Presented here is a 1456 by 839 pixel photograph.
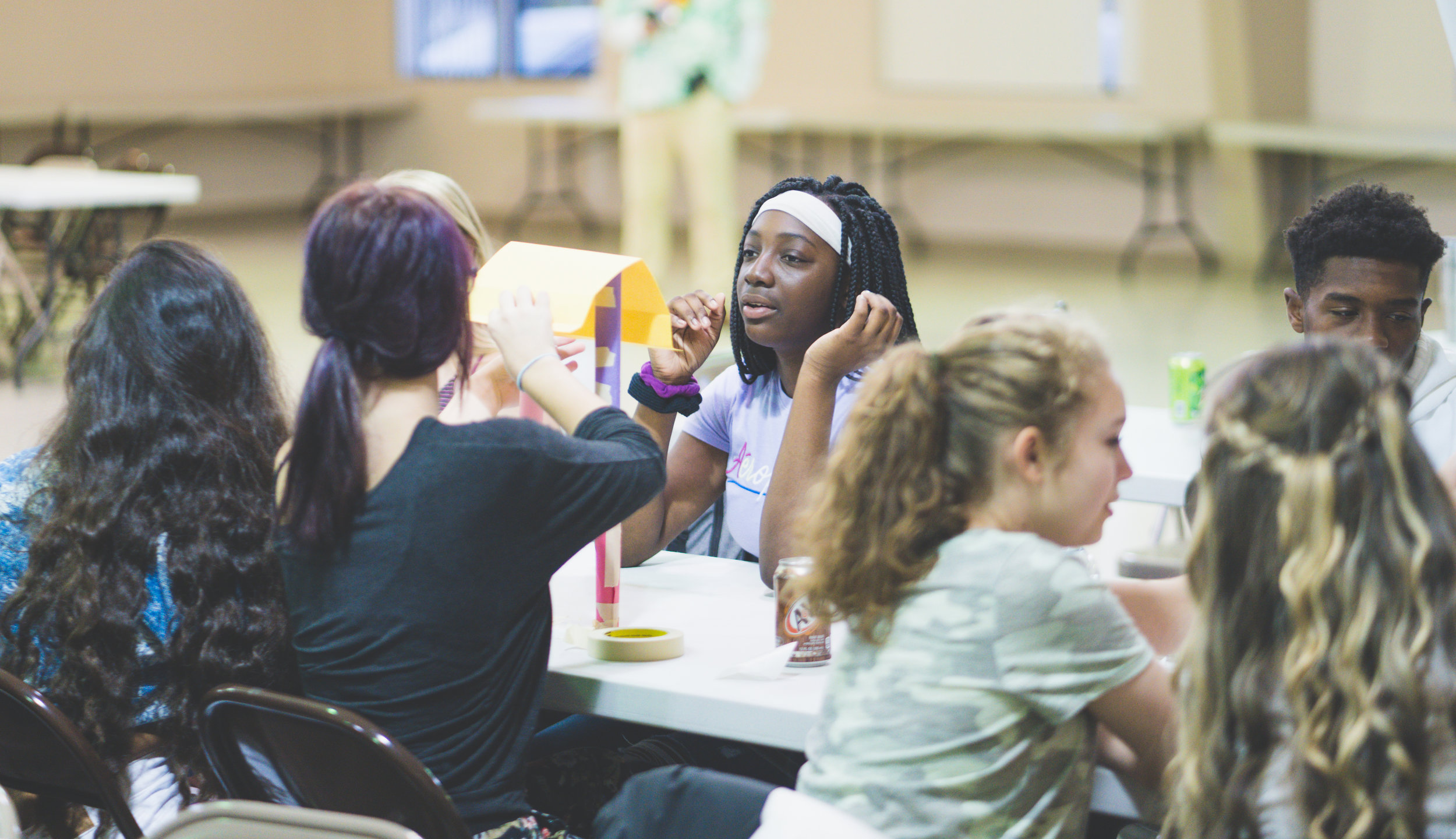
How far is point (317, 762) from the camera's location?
1.42 m

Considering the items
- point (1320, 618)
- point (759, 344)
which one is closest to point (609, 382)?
point (759, 344)

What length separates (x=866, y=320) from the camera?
76.5 inches

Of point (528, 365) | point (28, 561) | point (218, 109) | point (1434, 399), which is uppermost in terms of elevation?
point (218, 109)

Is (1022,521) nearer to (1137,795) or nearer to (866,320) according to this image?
(1137,795)

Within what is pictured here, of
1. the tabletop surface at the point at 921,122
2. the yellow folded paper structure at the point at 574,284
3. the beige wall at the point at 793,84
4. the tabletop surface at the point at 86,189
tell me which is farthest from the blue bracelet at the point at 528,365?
the tabletop surface at the point at 921,122

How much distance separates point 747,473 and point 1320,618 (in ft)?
4.19

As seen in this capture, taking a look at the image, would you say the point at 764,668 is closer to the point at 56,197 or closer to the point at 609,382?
the point at 609,382

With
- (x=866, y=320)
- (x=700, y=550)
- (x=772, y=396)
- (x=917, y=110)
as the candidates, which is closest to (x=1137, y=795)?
(x=866, y=320)

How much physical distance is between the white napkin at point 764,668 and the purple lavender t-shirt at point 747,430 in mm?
625

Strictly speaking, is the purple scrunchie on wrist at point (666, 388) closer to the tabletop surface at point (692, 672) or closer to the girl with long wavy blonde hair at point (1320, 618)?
the tabletop surface at point (692, 672)

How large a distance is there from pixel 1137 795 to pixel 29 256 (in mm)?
6924

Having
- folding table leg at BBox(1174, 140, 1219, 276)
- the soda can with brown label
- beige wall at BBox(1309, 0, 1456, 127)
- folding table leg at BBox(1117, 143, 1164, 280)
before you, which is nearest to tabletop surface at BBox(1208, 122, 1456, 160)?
beige wall at BBox(1309, 0, 1456, 127)

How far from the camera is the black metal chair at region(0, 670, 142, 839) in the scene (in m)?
1.46

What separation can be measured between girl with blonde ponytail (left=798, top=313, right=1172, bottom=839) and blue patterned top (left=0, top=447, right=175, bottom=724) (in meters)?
0.79
